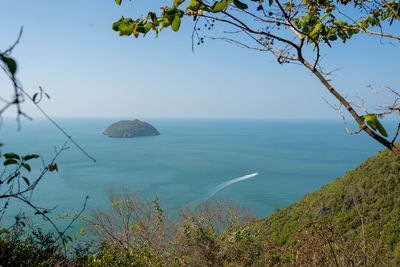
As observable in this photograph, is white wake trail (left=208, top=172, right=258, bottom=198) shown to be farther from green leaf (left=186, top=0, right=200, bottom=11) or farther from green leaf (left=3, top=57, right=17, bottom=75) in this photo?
green leaf (left=3, top=57, right=17, bottom=75)

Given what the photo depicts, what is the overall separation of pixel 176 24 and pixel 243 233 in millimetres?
9219

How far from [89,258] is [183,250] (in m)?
4.31

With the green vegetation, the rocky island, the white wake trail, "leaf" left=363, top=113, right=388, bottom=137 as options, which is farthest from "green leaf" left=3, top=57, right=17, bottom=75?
the rocky island

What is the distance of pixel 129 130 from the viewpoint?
10900cm

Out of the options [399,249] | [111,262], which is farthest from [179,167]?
[111,262]

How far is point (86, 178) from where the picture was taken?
1818 inches

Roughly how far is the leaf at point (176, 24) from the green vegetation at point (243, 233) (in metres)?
2.36

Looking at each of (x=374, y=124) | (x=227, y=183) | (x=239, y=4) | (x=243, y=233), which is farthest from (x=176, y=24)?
(x=227, y=183)

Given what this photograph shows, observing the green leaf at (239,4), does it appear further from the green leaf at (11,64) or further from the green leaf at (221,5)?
the green leaf at (11,64)

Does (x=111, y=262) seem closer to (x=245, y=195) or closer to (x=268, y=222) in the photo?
(x=268, y=222)

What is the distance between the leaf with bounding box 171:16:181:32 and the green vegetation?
2358mm

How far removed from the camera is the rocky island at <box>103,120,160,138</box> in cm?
10669

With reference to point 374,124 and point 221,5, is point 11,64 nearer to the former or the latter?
point 221,5

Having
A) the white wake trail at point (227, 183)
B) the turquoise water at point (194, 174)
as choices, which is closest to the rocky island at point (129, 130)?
the turquoise water at point (194, 174)
